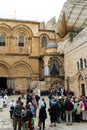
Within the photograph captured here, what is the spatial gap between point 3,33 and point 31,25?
496 centimetres

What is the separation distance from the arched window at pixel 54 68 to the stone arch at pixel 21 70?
11.3 ft

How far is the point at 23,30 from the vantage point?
32125mm

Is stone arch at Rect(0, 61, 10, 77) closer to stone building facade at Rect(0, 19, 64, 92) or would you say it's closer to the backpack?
stone building facade at Rect(0, 19, 64, 92)

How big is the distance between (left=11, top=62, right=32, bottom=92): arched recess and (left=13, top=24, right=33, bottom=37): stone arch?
5627 millimetres

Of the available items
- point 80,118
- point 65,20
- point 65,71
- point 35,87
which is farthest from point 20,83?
point 80,118

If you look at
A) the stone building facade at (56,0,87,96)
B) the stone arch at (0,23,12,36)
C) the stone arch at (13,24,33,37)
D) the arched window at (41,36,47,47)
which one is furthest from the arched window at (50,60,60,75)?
the stone arch at (0,23,12,36)

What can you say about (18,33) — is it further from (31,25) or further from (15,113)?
(15,113)

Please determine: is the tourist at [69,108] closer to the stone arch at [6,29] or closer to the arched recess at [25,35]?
the arched recess at [25,35]

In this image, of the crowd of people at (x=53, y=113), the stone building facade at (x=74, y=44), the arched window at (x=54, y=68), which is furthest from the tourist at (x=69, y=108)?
the arched window at (x=54, y=68)

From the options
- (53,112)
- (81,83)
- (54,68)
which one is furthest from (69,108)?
(54,68)

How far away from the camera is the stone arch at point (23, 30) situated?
104 ft

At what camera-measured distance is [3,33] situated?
1229 inches

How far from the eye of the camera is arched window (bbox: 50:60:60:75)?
2872 centimetres

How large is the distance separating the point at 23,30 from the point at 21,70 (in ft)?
23.4
